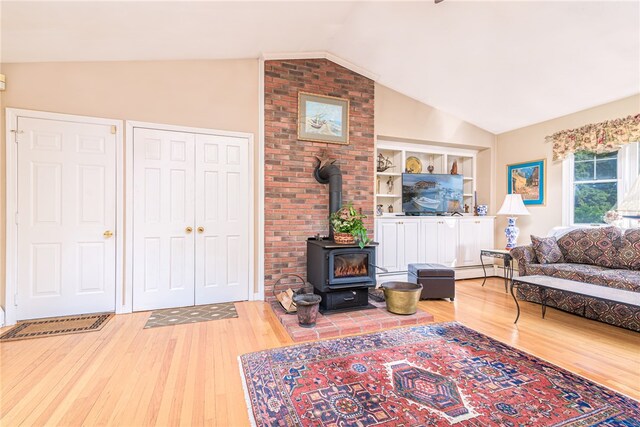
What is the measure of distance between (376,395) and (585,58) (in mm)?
3963

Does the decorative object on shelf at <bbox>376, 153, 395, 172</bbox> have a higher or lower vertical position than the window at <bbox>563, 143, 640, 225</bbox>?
higher

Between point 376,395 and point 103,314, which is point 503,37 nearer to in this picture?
point 376,395

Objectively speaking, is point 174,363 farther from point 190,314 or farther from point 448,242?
point 448,242

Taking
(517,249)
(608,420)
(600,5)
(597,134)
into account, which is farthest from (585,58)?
(608,420)

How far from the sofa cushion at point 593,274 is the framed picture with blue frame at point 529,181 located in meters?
1.51

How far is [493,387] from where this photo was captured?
1.85 meters

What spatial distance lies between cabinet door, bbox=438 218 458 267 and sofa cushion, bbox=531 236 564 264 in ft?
3.90

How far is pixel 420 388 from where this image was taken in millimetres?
1845

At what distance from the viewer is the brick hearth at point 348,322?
263 centimetres

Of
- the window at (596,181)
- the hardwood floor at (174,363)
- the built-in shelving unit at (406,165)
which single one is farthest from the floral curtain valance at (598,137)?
the hardwood floor at (174,363)

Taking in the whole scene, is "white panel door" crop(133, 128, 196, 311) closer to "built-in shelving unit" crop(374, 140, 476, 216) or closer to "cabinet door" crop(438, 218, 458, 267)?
"built-in shelving unit" crop(374, 140, 476, 216)

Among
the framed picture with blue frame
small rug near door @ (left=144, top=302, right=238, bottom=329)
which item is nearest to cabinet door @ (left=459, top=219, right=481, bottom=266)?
the framed picture with blue frame

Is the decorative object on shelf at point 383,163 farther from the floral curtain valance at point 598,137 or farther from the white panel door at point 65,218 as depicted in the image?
the white panel door at point 65,218

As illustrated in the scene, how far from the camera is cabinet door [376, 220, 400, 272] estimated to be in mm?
4371
